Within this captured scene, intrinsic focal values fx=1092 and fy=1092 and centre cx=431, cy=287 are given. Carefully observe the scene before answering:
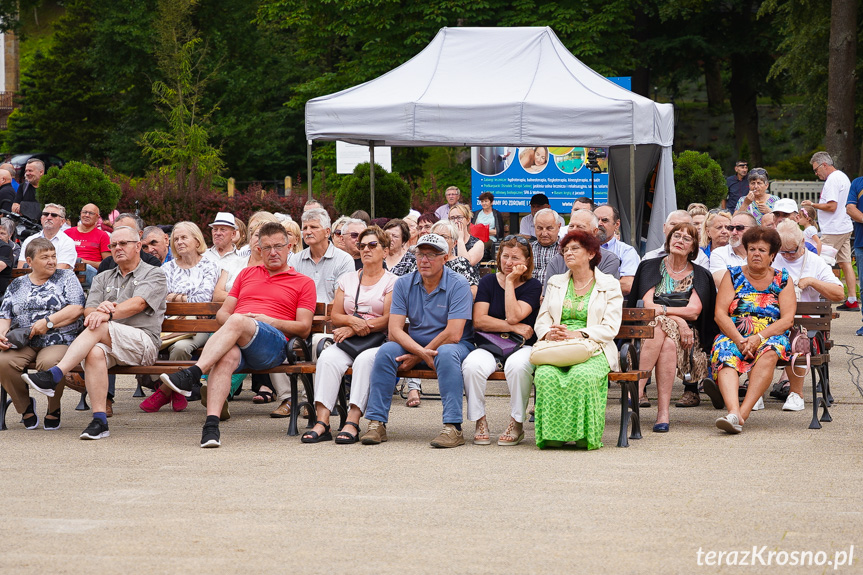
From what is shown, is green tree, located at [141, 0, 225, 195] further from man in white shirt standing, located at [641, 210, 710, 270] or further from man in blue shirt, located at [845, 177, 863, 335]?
man in white shirt standing, located at [641, 210, 710, 270]

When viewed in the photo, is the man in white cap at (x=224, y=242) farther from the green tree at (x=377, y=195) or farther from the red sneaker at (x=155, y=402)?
the green tree at (x=377, y=195)

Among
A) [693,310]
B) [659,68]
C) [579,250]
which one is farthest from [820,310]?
[659,68]

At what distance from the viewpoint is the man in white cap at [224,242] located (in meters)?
9.16

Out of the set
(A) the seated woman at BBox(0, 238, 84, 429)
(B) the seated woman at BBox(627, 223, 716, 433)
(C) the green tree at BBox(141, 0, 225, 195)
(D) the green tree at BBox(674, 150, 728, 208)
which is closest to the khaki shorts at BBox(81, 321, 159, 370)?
(A) the seated woman at BBox(0, 238, 84, 429)

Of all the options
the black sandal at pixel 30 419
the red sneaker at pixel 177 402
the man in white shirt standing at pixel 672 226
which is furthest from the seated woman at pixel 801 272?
the black sandal at pixel 30 419

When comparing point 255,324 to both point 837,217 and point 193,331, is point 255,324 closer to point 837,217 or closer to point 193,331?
point 193,331

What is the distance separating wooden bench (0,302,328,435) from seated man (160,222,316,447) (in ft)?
0.28

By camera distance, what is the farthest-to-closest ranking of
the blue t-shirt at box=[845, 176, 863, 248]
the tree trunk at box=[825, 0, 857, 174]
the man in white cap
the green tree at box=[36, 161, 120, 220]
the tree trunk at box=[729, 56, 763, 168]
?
the tree trunk at box=[729, 56, 763, 168] < the tree trunk at box=[825, 0, 857, 174] < the green tree at box=[36, 161, 120, 220] < the blue t-shirt at box=[845, 176, 863, 248] < the man in white cap

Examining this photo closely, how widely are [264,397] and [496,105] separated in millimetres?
4753

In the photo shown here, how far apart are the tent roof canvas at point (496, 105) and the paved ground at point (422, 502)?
499 cm

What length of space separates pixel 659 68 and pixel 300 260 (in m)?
28.8

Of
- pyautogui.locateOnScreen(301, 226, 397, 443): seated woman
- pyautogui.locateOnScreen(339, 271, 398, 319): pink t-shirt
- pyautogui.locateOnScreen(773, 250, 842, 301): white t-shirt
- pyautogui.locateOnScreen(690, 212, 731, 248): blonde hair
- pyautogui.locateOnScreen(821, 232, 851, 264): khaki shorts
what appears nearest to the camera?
pyautogui.locateOnScreen(301, 226, 397, 443): seated woman

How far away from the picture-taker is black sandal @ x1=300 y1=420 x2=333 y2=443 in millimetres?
7168

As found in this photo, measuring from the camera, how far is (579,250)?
7.25 meters
